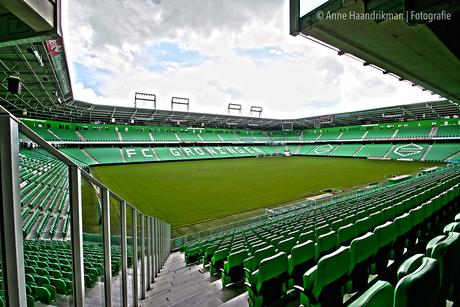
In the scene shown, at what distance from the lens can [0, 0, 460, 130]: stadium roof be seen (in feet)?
16.9

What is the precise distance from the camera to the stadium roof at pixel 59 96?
5.14 metres

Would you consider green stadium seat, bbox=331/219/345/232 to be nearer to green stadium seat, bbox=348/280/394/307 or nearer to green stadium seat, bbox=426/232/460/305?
green stadium seat, bbox=426/232/460/305

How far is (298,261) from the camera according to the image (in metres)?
2.99

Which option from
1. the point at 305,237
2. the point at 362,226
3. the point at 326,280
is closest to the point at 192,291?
the point at 305,237

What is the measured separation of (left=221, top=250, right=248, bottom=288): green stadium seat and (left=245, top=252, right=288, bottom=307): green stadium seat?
3.12 feet

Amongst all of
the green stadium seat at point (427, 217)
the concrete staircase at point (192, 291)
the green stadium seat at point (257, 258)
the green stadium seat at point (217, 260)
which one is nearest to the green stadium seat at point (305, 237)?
the green stadium seat at point (257, 258)

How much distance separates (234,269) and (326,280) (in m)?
2.06

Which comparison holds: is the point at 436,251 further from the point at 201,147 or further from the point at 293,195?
the point at 201,147

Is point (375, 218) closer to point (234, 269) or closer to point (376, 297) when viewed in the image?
point (234, 269)

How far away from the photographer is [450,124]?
131 feet

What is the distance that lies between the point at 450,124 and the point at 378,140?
11350 mm

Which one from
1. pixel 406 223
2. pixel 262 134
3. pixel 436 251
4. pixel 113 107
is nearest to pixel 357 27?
pixel 406 223

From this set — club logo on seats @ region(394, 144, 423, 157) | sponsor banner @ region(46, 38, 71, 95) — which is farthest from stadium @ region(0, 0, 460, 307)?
club logo on seats @ region(394, 144, 423, 157)

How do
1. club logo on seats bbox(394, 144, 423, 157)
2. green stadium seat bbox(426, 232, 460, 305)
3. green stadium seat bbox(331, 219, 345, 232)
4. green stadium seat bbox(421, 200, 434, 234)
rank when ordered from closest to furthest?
green stadium seat bbox(426, 232, 460, 305), green stadium seat bbox(421, 200, 434, 234), green stadium seat bbox(331, 219, 345, 232), club logo on seats bbox(394, 144, 423, 157)
